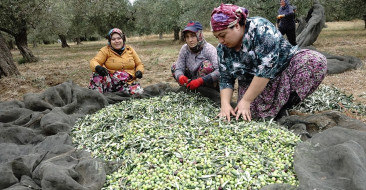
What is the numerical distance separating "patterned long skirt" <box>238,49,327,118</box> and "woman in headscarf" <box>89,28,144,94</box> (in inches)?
86.1

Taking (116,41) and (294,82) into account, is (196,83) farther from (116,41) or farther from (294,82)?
(116,41)

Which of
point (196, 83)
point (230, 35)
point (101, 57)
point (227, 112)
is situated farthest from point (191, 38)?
point (101, 57)

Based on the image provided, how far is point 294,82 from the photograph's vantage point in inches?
122

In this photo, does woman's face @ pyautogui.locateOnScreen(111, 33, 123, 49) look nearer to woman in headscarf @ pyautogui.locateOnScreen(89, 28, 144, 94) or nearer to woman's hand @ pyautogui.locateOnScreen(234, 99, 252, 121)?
woman in headscarf @ pyautogui.locateOnScreen(89, 28, 144, 94)

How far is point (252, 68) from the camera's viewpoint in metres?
3.07

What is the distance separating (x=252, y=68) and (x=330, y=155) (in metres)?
1.29

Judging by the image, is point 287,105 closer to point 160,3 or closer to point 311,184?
point 311,184

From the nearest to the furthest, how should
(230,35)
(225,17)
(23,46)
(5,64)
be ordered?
1. (225,17)
2. (230,35)
3. (5,64)
4. (23,46)

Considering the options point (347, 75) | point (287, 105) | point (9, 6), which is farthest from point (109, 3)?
point (287, 105)

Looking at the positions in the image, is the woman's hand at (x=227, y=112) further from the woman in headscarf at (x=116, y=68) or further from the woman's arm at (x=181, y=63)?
the woman in headscarf at (x=116, y=68)

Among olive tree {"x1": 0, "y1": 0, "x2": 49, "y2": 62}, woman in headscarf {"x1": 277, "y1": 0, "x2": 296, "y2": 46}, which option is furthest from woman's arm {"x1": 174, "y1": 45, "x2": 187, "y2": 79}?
olive tree {"x1": 0, "y1": 0, "x2": 49, "y2": 62}

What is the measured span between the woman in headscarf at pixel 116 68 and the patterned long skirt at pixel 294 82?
7.17ft

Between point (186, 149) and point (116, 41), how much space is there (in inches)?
→ 111

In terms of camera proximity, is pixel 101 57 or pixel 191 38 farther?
pixel 101 57
